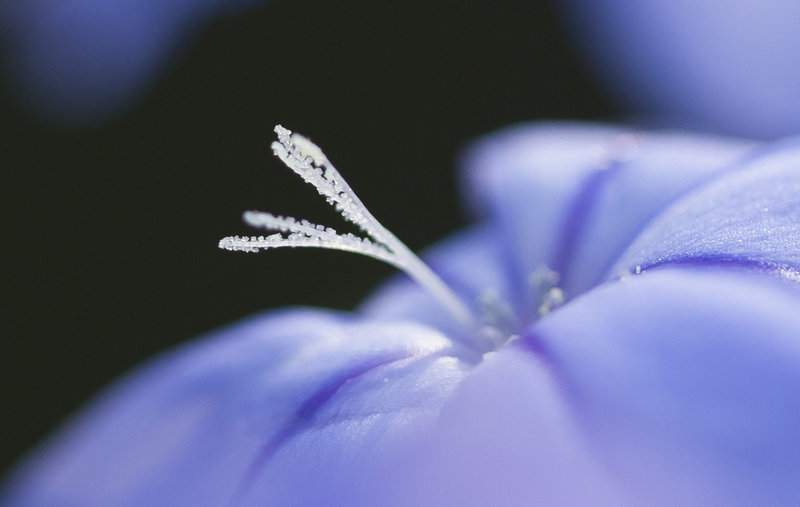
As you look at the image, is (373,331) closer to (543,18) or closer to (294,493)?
(294,493)

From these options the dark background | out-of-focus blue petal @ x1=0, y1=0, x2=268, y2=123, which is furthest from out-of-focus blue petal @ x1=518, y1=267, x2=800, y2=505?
out-of-focus blue petal @ x1=0, y1=0, x2=268, y2=123

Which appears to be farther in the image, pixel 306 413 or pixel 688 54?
pixel 688 54

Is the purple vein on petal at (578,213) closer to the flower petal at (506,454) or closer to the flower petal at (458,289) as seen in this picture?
the flower petal at (458,289)

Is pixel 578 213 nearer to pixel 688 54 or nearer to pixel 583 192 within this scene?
pixel 583 192

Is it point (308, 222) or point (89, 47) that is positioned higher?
point (89, 47)

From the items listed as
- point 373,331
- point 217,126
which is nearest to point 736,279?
point 373,331

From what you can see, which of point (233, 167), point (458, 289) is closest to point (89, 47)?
point (233, 167)

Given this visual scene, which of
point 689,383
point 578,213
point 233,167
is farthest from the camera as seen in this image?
point 233,167
